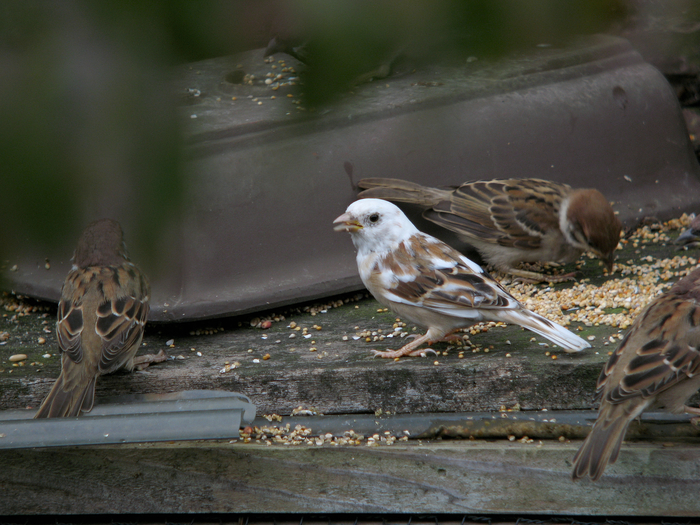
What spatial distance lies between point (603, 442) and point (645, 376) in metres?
0.32

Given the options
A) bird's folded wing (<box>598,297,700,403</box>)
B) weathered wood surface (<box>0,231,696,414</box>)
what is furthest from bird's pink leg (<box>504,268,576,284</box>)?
Result: bird's folded wing (<box>598,297,700,403</box>)

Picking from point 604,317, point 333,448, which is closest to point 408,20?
point 333,448

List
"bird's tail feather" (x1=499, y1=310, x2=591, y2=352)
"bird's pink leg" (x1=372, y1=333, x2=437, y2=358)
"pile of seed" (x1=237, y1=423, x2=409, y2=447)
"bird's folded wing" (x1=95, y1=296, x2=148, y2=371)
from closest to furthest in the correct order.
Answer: "pile of seed" (x1=237, y1=423, x2=409, y2=447) < "bird's tail feather" (x1=499, y1=310, x2=591, y2=352) < "bird's folded wing" (x1=95, y1=296, x2=148, y2=371) < "bird's pink leg" (x1=372, y1=333, x2=437, y2=358)

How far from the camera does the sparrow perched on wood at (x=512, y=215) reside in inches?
163

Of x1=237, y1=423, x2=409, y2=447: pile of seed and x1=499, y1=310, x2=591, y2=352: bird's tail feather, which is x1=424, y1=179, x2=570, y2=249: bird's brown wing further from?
x1=237, y1=423, x2=409, y2=447: pile of seed

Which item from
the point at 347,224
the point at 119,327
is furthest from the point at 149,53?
the point at 347,224

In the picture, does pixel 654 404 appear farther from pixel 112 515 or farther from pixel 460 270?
pixel 112 515

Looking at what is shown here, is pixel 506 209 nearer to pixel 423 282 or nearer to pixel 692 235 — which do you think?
pixel 692 235

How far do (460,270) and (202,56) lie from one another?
108 inches

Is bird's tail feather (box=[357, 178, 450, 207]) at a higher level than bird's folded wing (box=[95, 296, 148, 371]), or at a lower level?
higher

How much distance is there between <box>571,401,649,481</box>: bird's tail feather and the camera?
240cm

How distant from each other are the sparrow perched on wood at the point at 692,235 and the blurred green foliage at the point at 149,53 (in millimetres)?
3277

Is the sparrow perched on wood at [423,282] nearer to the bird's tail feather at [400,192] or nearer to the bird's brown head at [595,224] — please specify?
the bird's tail feather at [400,192]

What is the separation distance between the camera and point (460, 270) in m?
3.38
